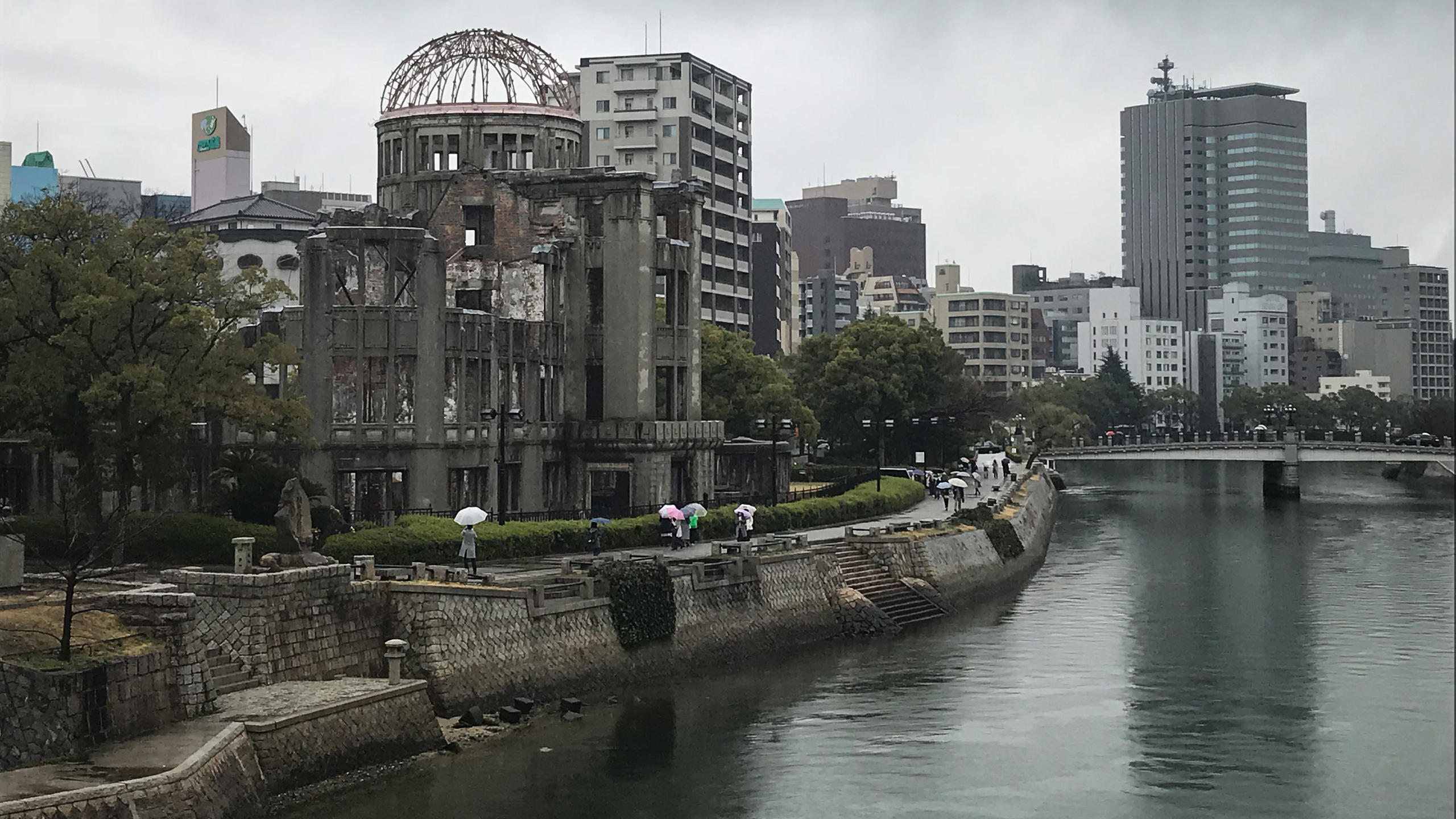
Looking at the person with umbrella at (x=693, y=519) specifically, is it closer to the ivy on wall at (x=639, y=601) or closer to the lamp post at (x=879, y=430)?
the ivy on wall at (x=639, y=601)

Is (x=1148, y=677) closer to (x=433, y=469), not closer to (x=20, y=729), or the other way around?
(x=433, y=469)

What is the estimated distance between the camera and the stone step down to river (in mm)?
69375

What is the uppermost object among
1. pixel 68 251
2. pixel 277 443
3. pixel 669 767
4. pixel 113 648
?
pixel 68 251

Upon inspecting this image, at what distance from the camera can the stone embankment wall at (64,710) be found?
122ft

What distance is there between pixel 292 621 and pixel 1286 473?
11666 centimetres

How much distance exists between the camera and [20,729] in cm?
3744

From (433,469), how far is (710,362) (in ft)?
133

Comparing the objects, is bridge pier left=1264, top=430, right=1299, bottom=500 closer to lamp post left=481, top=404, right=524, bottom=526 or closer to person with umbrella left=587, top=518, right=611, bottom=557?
lamp post left=481, top=404, right=524, bottom=526

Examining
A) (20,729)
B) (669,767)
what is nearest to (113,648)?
(20,729)

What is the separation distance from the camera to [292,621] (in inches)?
1777

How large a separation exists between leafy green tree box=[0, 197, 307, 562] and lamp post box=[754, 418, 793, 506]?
2961cm

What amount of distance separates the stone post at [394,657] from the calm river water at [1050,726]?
8.04ft

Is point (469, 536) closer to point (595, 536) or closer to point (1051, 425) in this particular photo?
point (595, 536)

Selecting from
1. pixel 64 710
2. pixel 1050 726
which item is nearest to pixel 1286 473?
pixel 1050 726
